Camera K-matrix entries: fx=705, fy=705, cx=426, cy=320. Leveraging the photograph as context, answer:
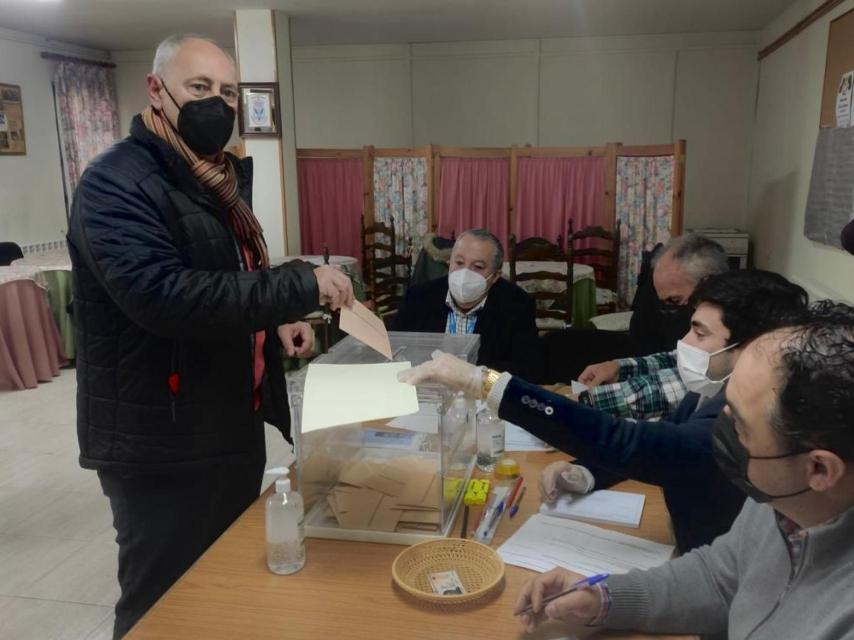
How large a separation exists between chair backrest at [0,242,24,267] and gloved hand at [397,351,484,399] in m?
5.30

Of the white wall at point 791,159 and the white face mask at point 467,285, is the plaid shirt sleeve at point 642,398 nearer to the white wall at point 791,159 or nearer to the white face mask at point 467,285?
the white face mask at point 467,285

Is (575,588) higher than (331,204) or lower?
lower

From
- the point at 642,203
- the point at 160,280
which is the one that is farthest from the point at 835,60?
the point at 160,280

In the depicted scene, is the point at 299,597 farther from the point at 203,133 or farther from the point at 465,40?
the point at 465,40

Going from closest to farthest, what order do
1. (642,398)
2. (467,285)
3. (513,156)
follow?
(642,398) < (467,285) < (513,156)

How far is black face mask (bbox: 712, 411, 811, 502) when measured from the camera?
3.14 feet

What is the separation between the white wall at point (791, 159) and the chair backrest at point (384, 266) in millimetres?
2937

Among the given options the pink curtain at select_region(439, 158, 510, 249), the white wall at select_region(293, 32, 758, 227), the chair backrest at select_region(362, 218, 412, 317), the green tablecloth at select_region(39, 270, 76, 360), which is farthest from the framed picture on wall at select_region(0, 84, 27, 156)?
the pink curtain at select_region(439, 158, 510, 249)

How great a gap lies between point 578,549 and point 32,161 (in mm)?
6868

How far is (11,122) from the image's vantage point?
628cm

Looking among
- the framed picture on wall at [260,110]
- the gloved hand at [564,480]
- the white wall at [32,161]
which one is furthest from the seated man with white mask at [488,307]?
the white wall at [32,161]

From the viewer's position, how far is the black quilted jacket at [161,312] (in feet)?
4.26

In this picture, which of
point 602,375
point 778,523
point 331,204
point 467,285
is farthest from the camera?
point 331,204

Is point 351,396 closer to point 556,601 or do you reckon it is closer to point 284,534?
point 284,534
